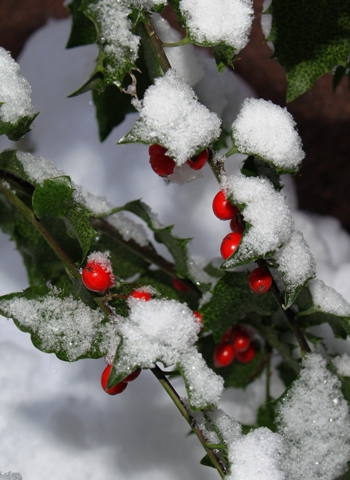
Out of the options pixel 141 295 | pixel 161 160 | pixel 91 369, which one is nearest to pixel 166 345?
pixel 141 295

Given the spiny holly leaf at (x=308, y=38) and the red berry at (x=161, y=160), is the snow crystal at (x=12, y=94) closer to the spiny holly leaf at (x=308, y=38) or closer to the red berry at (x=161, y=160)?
the red berry at (x=161, y=160)

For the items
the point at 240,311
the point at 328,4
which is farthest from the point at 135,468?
the point at 328,4

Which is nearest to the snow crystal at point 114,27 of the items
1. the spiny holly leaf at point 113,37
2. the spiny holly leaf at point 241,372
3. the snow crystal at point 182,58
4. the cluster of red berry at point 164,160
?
the spiny holly leaf at point 113,37

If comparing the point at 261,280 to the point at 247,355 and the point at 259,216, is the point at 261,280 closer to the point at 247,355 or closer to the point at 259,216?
the point at 259,216

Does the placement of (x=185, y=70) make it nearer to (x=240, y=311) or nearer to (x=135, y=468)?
(x=240, y=311)

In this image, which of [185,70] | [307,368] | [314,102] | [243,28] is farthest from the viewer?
[314,102]

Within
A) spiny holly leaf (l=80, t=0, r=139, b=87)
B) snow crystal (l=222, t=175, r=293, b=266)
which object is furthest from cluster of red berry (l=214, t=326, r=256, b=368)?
spiny holly leaf (l=80, t=0, r=139, b=87)
